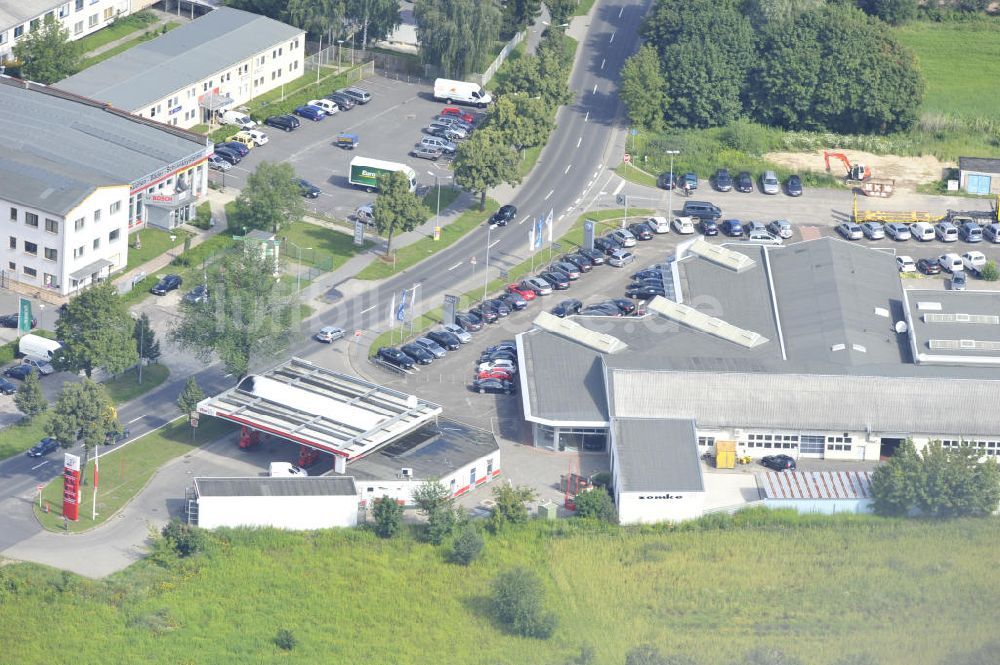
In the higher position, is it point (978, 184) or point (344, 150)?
point (978, 184)

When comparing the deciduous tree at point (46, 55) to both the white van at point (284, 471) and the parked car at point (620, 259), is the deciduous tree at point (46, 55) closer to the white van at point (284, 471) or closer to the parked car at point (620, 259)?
the parked car at point (620, 259)

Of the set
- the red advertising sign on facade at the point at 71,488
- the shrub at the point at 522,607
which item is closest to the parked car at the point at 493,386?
the shrub at the point at 522,607

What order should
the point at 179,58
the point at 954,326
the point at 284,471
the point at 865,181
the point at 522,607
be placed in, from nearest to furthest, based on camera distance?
the point at 522,607 → the point at 284,471 → the point at 954,326 → the point at 865,181 → the point at 179,58

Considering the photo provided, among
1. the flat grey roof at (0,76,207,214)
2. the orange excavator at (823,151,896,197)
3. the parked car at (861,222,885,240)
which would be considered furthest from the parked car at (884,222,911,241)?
the flat grey roof at (0,76,207,214)

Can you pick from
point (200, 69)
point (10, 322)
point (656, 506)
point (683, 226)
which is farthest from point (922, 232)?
point (10, 322)

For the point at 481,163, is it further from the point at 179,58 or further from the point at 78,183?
the point at 78,183

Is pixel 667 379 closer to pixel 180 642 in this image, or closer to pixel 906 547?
pixel 906 547

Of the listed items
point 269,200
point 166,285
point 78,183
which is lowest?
point 166,285
